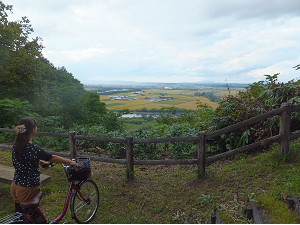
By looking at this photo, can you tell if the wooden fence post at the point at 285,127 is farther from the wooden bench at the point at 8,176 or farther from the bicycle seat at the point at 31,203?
the wooden bench at the point at 8,176

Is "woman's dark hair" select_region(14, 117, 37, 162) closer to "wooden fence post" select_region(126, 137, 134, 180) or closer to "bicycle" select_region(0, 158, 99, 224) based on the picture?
"bicycle" select_region(0, 158, 99, 224)

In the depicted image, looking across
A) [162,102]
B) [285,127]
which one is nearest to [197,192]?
[285,127]

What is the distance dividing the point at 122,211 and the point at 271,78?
5557mm

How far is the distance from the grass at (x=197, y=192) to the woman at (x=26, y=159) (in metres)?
1.40

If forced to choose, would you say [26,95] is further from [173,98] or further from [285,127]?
[285,127]

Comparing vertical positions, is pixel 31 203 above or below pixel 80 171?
below

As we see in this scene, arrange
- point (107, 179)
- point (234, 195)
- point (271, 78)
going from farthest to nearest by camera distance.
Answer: point (271, 78)
point (107, 179)
point (234, 195)

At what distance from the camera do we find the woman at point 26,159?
2830mm

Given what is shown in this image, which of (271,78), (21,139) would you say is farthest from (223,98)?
(21,139)

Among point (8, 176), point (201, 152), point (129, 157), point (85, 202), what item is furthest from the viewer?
point (129, 157)

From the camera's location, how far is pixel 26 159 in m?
2.87

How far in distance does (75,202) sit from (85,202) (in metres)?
0.35

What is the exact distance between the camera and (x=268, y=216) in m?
3.18

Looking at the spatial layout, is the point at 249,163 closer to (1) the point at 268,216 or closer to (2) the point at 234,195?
(2) the point at 234,195
